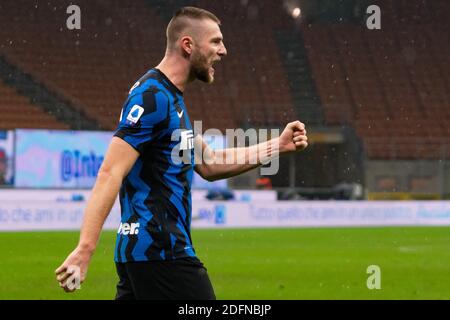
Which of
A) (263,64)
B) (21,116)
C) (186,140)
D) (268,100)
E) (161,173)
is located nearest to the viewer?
(161,173)

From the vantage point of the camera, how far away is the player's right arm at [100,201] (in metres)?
3.28

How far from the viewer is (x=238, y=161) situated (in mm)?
4238

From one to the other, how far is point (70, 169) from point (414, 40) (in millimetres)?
12881

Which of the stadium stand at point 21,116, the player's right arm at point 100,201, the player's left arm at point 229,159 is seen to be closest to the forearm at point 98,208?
the player's right arm at point 100,201

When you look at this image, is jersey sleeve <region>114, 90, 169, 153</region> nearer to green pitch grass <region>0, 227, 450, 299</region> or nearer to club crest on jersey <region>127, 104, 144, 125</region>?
club crest on jersey <region>127, 104, 144, 125</region>

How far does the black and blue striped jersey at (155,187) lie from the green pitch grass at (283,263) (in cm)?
526

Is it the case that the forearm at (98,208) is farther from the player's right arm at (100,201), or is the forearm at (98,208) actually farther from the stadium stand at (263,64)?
the stadium stand at (263,64)

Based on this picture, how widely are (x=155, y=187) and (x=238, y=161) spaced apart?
0.70 meters

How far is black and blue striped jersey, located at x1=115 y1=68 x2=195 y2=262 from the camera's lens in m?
3.61

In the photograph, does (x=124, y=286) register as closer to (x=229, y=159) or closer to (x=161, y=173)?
(x=161, y=173)

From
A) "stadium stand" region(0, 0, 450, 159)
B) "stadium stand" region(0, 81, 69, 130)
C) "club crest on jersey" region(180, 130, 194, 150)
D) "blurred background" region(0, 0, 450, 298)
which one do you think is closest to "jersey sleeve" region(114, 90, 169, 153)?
"club crest on jersey" region(180, 130, 194, 150)

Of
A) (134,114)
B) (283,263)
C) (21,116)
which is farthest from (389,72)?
(134,114)

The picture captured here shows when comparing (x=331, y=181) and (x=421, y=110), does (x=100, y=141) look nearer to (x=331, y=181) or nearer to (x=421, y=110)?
(x=331, y=181)

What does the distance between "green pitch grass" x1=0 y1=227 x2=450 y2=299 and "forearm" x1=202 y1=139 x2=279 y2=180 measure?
15.9ft
